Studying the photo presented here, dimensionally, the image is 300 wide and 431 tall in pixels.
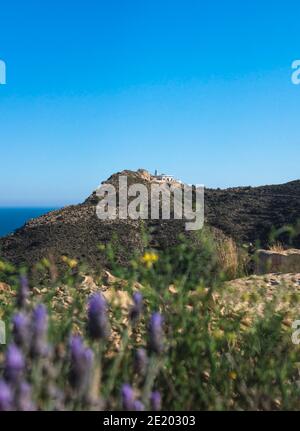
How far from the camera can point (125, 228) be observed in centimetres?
1192

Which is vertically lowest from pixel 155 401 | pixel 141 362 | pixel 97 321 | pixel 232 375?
pixel 232 375

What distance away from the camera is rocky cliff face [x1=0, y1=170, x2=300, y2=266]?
10.8 m

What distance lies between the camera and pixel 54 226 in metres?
12.5

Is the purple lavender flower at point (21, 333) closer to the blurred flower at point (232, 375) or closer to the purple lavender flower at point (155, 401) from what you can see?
the purple lavender flower at point (155, 401)

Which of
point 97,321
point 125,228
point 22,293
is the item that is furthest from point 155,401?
point 125,228

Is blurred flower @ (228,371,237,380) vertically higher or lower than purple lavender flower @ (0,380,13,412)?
lower

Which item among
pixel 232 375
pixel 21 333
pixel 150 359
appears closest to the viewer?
pixel 21 333

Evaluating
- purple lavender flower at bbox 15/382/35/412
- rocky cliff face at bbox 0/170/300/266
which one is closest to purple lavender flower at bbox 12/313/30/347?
purple lavender flower at bbox 15/382/35/412

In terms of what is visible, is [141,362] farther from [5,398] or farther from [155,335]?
[5,398]

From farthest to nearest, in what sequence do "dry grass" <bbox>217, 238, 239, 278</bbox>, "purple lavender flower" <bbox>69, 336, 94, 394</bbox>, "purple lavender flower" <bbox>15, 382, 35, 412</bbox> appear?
"dry grass" <bbox>217, 238, 239, 278</bbox> < "purple lavender flower" <bbox>69, 336, 94, 394</bbox> < "purple lavender flower" <bbox>15, 382, 35, 412</bbox>

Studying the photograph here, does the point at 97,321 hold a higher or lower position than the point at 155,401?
higher

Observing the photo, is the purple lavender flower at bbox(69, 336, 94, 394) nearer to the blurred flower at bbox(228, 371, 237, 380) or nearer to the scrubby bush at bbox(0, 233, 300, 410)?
the scrubby bush at bbox(0, 233, 300, 410)
